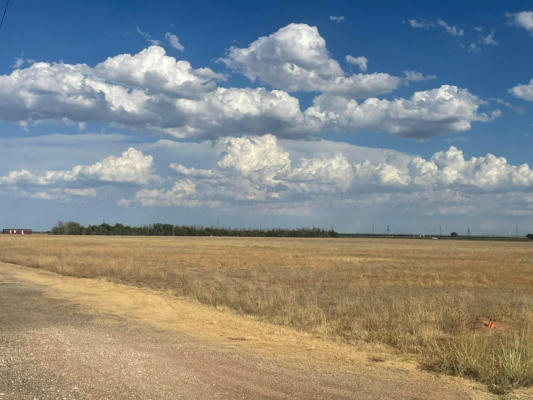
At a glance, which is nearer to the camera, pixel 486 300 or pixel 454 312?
pixel 454 312

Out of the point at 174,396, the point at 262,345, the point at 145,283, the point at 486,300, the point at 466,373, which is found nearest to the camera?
the point at 174,396

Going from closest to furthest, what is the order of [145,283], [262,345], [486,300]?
[262,345] < [486,300] < [145,283]

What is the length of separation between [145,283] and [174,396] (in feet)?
72.3

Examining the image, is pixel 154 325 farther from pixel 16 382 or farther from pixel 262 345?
pixel 16 382

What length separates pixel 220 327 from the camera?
53.5 feet

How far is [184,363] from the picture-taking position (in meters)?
Answer: 10.7

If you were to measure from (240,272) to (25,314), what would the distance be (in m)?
21.0

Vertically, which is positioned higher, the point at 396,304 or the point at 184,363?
the point at 184,363

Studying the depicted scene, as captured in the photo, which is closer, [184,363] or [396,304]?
[184,363]

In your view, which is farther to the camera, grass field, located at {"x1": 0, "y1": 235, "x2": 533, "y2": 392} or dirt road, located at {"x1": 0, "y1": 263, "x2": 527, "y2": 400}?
grass field, located at {"x1": 0, "y1": 235, "x2": 533, "y2": 392}

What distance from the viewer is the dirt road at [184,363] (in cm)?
884

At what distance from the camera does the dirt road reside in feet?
29.0

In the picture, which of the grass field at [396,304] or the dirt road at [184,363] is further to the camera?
the grass field at [396,304]

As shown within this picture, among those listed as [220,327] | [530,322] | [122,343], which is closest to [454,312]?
[530,322]
